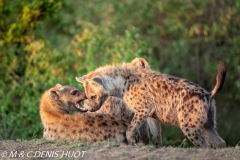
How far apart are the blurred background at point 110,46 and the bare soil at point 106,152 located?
9.23ft

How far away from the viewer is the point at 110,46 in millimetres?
13781

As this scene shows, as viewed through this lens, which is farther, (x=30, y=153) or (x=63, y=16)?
(x=63, y=16)

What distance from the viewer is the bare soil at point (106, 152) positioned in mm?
6770

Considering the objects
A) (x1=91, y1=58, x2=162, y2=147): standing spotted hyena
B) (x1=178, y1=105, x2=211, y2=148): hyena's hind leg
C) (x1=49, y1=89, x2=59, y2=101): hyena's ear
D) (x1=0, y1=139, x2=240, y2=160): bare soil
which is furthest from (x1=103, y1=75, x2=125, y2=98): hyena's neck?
(x1=0, y1=139, x2=240, y2=160): bare soil

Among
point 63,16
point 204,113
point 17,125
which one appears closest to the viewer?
point 204,113

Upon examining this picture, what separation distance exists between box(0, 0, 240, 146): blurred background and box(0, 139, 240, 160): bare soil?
2.81 m

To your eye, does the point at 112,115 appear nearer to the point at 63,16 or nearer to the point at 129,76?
the point at 129,76

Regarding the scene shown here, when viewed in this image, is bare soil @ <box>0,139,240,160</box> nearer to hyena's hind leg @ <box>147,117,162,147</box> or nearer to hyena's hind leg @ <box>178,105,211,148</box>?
hyena's hind leg @ <box>178,105,211,148</box>

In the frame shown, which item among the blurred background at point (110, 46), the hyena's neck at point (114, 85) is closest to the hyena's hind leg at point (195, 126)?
the hyena's neck at point (114, 85)

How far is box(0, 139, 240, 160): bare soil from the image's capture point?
677cm

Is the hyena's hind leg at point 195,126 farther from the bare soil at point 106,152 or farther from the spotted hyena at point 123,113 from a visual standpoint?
the spotted hyena at point 123,113

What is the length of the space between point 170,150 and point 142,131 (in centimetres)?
147

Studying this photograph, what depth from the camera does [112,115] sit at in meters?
8.70

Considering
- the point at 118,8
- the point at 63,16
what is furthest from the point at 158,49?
the point at 63,16
